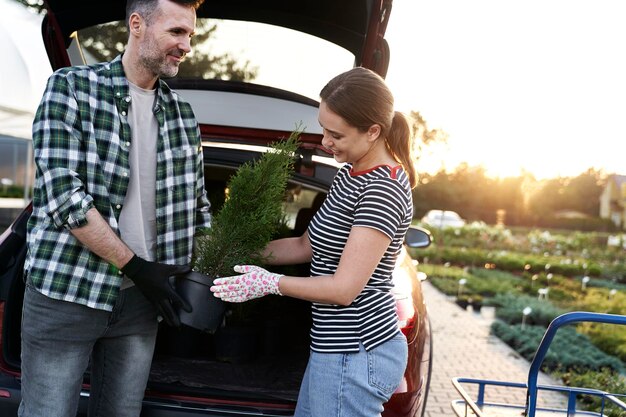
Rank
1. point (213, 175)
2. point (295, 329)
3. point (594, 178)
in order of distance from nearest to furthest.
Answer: point (295, 329) → point (213, 175) → point (594, 178)

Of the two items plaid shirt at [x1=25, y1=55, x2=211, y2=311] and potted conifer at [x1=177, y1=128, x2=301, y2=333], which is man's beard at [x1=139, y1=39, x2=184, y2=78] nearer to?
plaid shirt at [x1=25, y1=55, x2=211, y2=311]

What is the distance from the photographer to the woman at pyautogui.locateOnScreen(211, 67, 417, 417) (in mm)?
1876

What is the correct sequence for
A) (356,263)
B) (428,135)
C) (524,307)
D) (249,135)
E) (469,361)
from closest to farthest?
1. (356,263)
2. (249,135)
3. (469,361)
4. (524,307)
5. (428,135)

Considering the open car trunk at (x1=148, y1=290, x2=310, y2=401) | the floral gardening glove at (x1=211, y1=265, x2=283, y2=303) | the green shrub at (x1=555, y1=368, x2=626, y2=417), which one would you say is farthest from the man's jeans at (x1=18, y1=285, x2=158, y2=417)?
the green shrub at (x1=555, y1=368, x2=626, y2=417)

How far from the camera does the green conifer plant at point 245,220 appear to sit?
2146 millimetres

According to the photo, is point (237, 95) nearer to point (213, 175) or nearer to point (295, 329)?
point (213, 175)

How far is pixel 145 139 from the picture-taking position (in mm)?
2236

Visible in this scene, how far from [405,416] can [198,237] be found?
1067 mm

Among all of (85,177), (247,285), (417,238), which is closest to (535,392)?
(247,285)

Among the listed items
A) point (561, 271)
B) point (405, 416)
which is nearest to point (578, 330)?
point (405, 416)

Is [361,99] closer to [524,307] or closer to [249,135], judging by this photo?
[249,135]

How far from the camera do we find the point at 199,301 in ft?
6.72

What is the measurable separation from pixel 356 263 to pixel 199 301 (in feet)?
1.81

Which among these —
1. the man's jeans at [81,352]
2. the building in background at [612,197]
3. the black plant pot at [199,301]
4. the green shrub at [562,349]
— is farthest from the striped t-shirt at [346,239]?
the building in background at [612,197]
